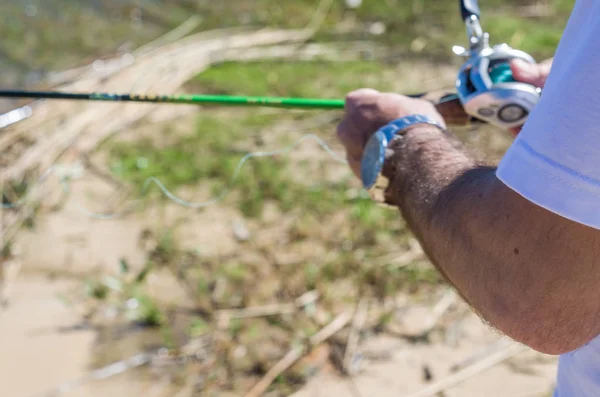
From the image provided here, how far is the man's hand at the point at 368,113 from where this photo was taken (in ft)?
4.21

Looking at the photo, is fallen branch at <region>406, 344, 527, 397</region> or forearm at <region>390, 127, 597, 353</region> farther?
fallen branch at <region>406, 344, 527, 397</region>

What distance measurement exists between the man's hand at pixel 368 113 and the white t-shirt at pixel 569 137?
46 cm

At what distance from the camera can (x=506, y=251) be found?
33.5 inches

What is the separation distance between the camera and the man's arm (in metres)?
0.80

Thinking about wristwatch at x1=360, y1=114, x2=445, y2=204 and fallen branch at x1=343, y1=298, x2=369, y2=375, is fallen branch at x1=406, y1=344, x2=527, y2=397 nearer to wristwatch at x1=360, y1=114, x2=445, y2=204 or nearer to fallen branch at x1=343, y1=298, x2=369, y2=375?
fallen branch at x1=343, y1=298, x2=369, y2=375

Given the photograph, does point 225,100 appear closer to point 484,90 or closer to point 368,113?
point 368,113

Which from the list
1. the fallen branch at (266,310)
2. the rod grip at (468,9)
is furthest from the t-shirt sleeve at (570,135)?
the fallen branch at (266,310)

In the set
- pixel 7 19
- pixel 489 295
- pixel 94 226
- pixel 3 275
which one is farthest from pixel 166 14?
pixel 489 295

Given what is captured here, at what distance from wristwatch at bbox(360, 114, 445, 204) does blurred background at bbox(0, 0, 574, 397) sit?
0.45 meters

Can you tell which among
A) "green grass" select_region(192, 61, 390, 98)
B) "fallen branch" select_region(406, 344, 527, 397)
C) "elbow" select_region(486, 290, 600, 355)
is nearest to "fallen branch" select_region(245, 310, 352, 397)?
"fallen branch" select_region(406, 344, 527, 397)

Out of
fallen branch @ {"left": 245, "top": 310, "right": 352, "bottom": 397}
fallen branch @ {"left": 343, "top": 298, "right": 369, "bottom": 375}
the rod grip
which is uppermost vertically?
the rod grip

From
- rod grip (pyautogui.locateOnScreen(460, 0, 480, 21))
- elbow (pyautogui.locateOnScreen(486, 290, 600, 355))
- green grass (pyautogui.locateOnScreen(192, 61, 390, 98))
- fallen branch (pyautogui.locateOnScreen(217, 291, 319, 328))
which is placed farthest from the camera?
green grass (pyautogui.locateOnScreen(192, 61, 390, 98))

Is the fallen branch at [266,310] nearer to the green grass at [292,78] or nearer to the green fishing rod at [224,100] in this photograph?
the green fishing rod at [224,100]

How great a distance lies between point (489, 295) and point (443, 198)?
0.55 feet
